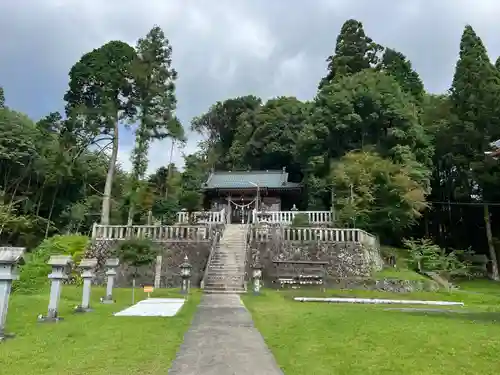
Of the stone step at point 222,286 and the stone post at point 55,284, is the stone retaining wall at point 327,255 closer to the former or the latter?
the stone step at point 222,286

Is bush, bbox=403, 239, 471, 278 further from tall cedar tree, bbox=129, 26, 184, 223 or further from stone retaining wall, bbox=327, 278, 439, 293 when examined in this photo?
tall cedar tree, bbox=129, 26, 184, 223

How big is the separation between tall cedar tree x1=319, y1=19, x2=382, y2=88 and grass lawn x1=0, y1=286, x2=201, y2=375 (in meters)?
25.7

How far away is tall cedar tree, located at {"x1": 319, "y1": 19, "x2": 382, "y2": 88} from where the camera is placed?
98.0 feet

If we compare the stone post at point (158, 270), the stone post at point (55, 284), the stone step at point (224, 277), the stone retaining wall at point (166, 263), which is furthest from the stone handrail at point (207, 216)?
the stone post at point (55, 284)

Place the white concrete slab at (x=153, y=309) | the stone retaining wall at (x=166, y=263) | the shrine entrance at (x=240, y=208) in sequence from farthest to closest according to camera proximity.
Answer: the shrine entrance at (x=240, y=208) → the stone retaining wall at (x=166, y=263) → the white concrete slab at (x=153, y=309)

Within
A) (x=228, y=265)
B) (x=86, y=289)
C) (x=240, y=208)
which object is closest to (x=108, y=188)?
(x=228, y=265)

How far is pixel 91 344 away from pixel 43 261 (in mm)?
12693

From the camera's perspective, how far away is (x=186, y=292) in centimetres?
1359

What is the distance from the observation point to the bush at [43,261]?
14211mm

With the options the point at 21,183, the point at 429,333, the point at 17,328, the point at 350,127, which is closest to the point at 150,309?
the point at 17,328

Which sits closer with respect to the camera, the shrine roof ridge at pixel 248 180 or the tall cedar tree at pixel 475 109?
the tall cedar tree at pixel 475 109

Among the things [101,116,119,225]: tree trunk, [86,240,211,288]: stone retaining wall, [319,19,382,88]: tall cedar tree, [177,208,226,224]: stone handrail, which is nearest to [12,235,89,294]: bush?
[86,240,211,288]: stone retaining wall

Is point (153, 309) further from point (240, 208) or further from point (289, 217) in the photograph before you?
point (240, 208)

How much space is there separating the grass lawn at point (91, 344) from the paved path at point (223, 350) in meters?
0.17
